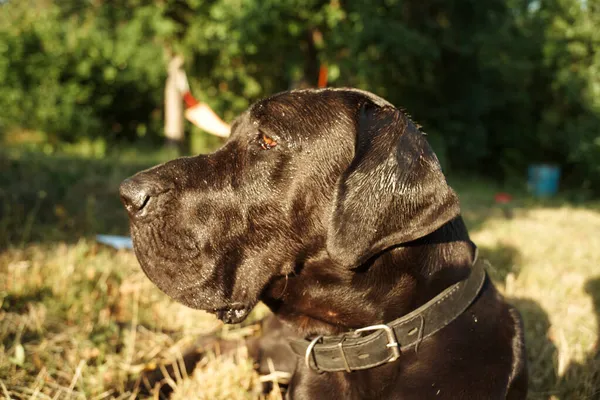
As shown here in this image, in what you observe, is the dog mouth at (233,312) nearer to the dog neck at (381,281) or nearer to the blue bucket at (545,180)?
the dog neck at (381,281)

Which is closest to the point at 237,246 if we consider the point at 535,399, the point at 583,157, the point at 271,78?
the point at 535,399

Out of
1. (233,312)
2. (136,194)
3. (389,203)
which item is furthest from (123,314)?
(389,203)

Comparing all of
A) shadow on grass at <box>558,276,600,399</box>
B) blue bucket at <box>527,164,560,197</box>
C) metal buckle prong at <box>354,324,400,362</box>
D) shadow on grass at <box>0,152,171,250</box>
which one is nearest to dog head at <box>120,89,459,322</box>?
metal buckle prong at <box>354,324,400,362</box>

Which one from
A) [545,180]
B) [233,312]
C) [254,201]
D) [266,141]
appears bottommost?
[545,180]

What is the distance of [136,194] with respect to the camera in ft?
6.50

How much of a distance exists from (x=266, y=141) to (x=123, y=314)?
1.95m

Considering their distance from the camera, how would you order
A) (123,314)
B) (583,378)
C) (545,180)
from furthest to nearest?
(545,180)
(123,314)
(583,378)

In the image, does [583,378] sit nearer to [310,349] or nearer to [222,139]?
[310,349]

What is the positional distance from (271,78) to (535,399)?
11.3 metres

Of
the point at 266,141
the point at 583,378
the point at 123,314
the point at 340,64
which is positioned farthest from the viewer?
the point at 340,64

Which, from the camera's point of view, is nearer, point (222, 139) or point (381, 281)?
point (381, 281)

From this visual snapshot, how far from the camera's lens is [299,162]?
2070 millimetres

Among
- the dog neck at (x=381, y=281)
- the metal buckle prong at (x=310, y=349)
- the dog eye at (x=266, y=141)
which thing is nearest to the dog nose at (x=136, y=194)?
the dog eye at (x=266, y=141)

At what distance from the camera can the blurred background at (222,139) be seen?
9.49ft
